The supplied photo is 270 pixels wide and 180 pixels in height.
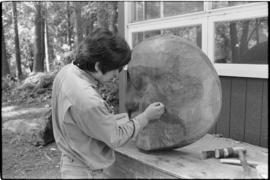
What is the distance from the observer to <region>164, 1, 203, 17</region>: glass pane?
296 cm

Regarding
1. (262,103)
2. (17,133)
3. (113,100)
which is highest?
(262,103)

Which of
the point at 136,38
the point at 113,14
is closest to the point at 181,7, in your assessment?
the point at 136,38

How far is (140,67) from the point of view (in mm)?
1805

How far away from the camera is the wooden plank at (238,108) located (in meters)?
2.60

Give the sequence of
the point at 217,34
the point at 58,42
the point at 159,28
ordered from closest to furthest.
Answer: the point at 217,34 < the point at 159,28 < the point at 58,42

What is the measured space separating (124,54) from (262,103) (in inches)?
61.1

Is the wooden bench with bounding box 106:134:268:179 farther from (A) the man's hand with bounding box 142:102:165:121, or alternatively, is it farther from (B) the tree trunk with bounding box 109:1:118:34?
(B) the tree trunk with bounding box 109:1:118:34

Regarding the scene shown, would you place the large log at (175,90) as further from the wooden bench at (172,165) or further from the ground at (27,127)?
the ground at (27,127)

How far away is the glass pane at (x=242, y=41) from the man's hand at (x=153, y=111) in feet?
3.85

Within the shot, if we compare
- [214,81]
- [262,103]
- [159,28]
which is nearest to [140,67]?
[214,81]

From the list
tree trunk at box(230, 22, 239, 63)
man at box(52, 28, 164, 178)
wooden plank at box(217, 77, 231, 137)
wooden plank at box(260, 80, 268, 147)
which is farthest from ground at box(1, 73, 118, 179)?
wooden plank at box(260, 80, 268, 147)

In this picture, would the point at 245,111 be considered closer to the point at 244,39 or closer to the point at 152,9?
the point at 244,39

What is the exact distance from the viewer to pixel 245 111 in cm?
260

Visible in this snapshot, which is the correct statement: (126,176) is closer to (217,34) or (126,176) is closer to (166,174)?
(166,174)
